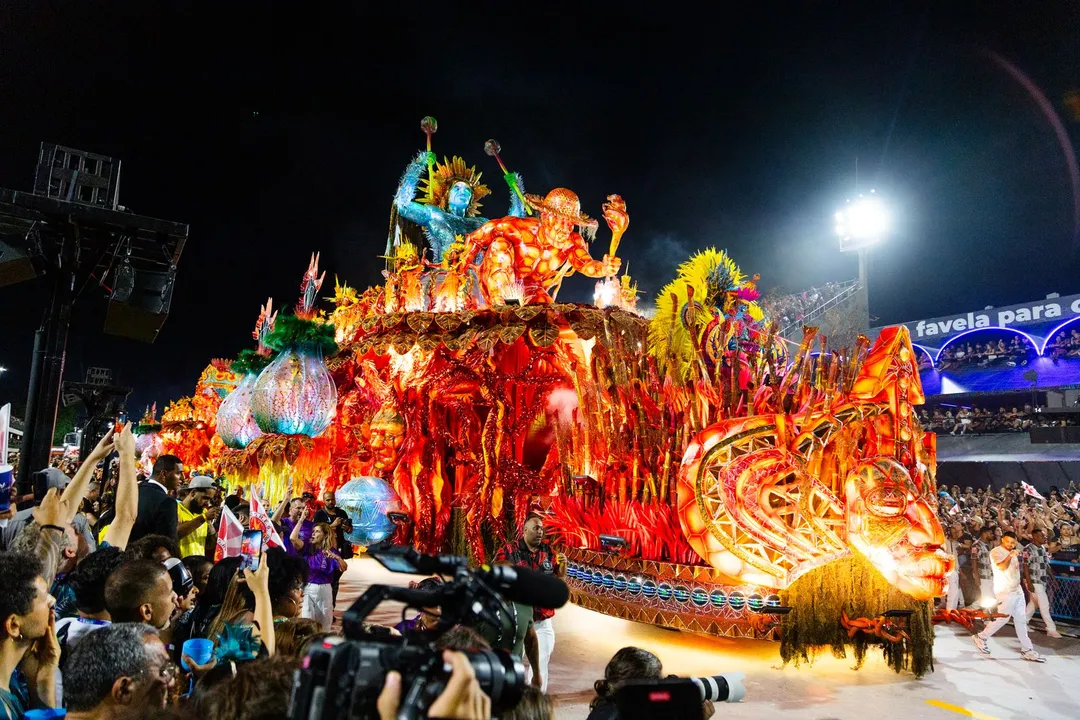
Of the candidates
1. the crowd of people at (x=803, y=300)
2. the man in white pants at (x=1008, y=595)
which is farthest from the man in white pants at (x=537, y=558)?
the crowd of people at (x=803, y=300)

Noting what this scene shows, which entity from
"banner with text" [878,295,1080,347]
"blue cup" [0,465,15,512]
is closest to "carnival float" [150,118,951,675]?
"blue cup" [0,465,15,512]

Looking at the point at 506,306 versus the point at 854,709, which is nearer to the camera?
the point at 854,709

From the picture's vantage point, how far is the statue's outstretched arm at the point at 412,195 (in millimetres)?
15609

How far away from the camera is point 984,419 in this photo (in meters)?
24.8

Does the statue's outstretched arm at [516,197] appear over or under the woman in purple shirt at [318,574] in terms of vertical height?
over

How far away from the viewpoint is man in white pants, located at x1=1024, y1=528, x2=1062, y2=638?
8195 mm

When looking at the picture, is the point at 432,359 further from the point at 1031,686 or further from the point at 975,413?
the point at 975,413

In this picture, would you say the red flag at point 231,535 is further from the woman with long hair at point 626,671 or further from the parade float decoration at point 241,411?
the parade float decoration at point 241,411

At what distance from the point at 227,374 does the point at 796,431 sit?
2080 centimetres

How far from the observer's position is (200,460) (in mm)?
22828

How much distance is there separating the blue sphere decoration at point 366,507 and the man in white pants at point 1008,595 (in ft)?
29.8

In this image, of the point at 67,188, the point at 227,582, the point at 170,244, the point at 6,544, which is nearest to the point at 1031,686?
the point at 227,582

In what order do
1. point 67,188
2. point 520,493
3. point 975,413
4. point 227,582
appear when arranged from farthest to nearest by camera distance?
point 975,413 → point 520,493 → point 67,188 → point 227,582

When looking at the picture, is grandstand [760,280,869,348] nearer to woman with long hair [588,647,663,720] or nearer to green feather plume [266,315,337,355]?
green feather plume [266,315,337,355]
